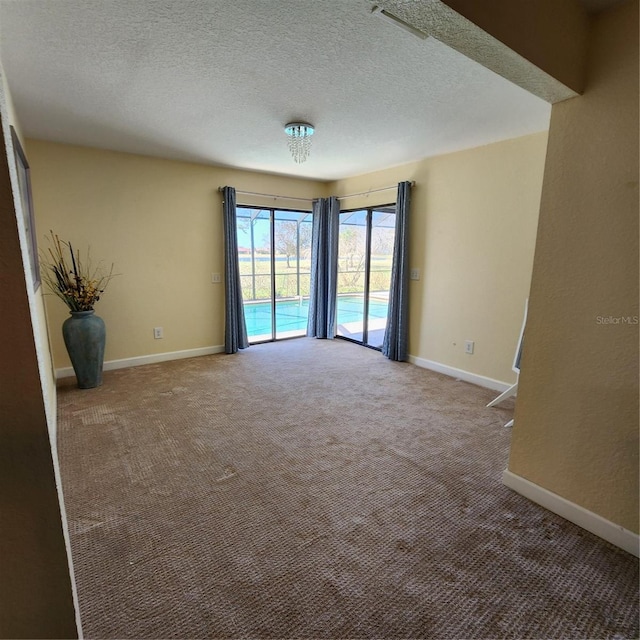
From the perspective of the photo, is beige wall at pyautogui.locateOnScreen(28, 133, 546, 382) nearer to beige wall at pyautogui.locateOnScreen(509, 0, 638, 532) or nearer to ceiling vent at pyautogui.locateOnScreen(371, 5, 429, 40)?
beige wall at pyautogui.locateOnScreen(509, 0, 638, 532)

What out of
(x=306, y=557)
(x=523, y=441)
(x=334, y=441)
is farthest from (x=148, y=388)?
(x=523, y=441)

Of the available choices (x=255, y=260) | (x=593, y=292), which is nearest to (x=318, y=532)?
(x=593, y=292)

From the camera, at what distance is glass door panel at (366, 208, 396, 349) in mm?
4754

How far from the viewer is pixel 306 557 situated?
1564mm

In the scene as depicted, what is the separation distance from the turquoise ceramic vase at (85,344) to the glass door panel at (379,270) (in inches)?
128

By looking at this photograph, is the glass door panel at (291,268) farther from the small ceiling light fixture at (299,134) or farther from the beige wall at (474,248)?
the small ceiling light fixture at (299,134)

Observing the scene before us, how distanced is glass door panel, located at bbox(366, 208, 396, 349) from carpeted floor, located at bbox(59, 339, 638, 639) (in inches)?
87.9

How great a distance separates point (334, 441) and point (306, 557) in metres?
0.99

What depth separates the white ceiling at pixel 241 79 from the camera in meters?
1.56

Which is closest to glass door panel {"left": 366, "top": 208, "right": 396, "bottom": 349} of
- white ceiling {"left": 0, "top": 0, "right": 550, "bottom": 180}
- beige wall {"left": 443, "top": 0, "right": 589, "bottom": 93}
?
white ceiling {"left": 0, "top": 0, "right": 550, "bottom": 180}

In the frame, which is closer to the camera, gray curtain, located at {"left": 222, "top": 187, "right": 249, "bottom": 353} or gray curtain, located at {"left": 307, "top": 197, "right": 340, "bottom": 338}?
gray curtain, located at {"left": 222, "top": 187, "right": 249, "bottom": 353}

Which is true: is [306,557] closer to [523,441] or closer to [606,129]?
[523,441]

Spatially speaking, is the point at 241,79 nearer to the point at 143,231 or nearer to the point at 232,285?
the point at 143,231

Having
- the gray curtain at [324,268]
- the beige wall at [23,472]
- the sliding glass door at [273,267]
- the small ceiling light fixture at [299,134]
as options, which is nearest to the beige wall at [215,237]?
the sliding glass door at [273,267]
